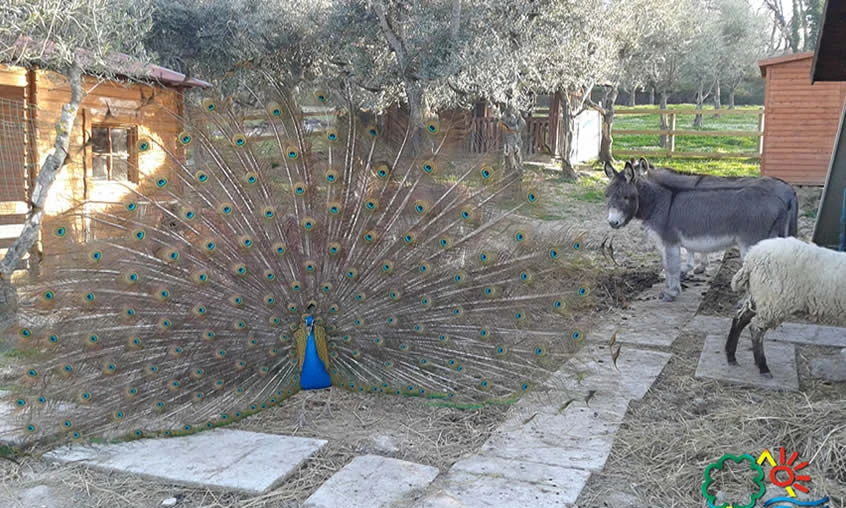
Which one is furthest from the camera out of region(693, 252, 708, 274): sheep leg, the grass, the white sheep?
the grass

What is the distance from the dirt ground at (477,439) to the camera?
4254mm

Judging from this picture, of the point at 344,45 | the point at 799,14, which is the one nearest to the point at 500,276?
the point at 344,45

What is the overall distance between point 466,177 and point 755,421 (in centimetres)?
254

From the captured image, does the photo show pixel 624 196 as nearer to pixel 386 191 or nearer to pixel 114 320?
pixel 386 191

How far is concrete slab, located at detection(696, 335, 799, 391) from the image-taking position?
5938 mm

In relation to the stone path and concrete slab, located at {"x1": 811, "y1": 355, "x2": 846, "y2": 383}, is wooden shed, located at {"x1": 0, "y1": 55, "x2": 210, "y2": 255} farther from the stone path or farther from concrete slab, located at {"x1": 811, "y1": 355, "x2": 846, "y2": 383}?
concrete slab, located at {"x1": 811, "y1": 355, "x2": 846, "y2": 383}

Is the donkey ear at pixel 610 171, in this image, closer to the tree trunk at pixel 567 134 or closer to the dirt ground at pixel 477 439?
the dirt ground at pixel 477 439

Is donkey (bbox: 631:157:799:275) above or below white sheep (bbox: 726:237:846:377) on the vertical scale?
above

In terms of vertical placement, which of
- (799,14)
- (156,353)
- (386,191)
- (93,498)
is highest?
(799,14)

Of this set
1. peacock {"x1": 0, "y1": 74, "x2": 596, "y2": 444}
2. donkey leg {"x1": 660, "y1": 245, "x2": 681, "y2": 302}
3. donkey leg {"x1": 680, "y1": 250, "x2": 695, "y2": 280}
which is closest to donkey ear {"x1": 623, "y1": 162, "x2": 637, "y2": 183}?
donkey leg {"x1": 660, "y1": 245, "x2": 681, "y2": 302}

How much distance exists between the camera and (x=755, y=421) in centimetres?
502

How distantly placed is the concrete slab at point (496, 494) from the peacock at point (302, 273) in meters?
0.78

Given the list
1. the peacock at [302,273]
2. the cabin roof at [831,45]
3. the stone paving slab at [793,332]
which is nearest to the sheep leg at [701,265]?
the stone paving slab at [793,332]

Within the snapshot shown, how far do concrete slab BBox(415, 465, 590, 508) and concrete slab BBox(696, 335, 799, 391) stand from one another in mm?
2262
